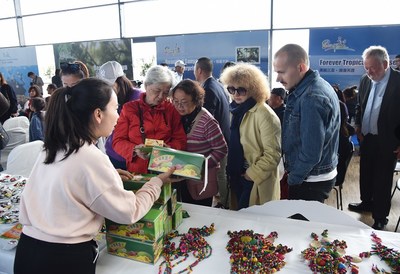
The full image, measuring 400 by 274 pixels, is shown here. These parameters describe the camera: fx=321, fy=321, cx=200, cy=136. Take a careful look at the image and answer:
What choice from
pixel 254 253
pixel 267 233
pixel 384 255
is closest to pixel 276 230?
Answer: pixel 267 233

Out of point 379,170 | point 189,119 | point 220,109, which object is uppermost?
point 189,119

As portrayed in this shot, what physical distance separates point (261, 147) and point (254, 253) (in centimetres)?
83

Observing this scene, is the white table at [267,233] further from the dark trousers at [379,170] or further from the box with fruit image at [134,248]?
the dark trousers at [379,170]

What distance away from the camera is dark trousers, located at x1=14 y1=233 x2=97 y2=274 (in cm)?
97

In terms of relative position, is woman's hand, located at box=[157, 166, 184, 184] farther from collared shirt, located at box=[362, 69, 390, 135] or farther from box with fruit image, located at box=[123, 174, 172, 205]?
collared shirt, located at box=[362, 69, 390, 135]

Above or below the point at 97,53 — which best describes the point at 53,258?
below

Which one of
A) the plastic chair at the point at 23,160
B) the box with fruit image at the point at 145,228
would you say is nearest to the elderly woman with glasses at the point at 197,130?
the box with fruit image at the point at 145,228

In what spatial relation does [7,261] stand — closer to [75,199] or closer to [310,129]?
[75,199]

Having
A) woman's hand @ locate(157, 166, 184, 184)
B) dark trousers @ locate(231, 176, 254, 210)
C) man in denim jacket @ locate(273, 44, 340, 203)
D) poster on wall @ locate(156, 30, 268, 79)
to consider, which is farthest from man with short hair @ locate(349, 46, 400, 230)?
poster on wall @ locate(156, 30, 268, 79)

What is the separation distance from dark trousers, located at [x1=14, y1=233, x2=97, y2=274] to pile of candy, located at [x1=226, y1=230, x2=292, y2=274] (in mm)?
475

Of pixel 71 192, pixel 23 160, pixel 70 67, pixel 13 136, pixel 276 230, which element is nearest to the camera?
pixel 71 192

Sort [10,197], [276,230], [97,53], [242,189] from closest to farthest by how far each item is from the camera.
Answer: [276,230]
[10,197]
[242,189]
[97,53]

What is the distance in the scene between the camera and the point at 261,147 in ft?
6.06

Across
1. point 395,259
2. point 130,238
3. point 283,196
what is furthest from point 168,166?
point 283,196
